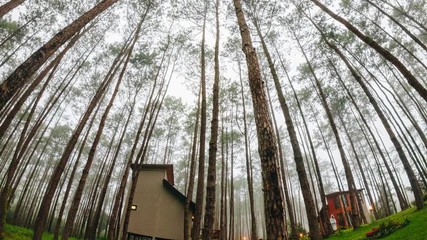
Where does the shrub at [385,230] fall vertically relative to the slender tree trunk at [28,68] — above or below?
below

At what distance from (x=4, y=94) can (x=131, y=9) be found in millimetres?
13652

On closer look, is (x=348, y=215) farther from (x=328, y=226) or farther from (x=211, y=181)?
(x=211, y=181)

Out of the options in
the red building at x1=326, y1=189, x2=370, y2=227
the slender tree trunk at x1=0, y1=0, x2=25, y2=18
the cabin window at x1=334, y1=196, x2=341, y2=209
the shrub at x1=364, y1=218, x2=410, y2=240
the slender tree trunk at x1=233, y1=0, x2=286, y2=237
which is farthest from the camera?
the cabin window at x1=334, y1=196, x2=341, y2=209

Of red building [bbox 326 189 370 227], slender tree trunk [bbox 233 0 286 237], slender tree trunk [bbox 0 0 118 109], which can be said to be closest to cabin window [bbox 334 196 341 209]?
red building [bbox 326 189 370 227]

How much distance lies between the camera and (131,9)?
1562 cm

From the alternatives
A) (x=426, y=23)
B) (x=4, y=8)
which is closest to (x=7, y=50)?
(x=4, y=8)

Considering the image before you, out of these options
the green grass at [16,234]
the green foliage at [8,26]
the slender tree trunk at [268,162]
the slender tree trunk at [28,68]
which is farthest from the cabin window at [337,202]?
the green foliage at [8,26]

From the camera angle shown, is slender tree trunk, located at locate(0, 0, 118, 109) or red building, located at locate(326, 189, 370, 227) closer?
slender tree trunk, located at locate(0, 0, 118, 109)

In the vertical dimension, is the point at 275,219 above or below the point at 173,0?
below

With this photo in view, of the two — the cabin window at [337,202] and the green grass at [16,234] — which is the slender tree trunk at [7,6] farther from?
the cabin window at [337,202]

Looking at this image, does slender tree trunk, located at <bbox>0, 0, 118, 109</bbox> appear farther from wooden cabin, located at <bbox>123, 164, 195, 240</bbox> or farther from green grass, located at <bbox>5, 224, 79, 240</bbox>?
green grass, located at <bbox>5, 224, 79, 240</bbox>

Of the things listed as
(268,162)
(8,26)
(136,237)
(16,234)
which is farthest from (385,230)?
(8,26)

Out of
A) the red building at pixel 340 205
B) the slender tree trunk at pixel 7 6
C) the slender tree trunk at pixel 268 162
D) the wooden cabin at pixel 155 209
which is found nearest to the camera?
the slender tree trunk at pixel 268 162

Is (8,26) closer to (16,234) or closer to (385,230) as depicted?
(16,234)
